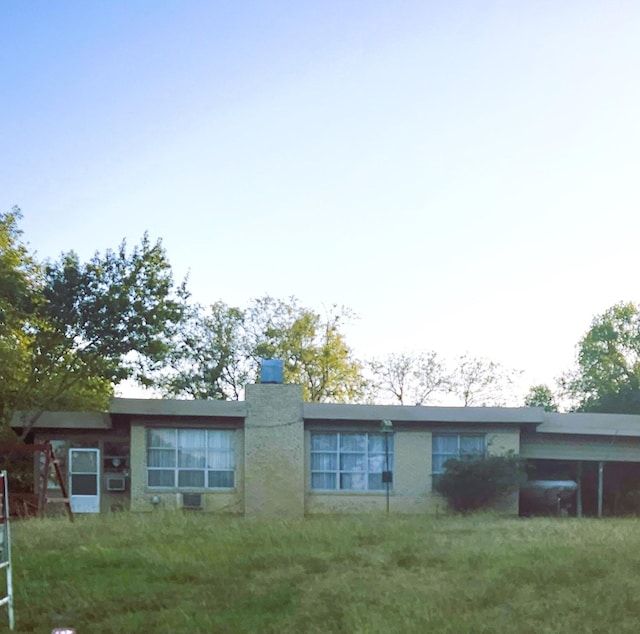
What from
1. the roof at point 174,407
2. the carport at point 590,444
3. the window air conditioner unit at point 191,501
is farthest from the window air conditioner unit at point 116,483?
the carport at point 590,444

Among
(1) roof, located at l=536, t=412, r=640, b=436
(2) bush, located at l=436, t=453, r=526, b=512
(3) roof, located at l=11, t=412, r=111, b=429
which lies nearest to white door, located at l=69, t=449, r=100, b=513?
(3) roof, located at l=11, t=412, r=111, b=429

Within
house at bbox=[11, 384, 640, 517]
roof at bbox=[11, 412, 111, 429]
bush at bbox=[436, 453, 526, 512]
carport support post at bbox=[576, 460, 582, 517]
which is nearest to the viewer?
bush at bbox=[436, 453, 526, 512]

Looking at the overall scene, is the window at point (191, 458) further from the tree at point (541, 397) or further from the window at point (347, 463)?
the tree at point (541, 397)

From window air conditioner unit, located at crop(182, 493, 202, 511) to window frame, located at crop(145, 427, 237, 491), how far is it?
19 cm

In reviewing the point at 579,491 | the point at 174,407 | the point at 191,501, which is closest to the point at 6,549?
the point at 174,407

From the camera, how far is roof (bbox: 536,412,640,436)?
91.7 ft

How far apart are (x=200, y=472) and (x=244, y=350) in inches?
943

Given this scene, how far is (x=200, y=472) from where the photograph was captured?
89.6ft

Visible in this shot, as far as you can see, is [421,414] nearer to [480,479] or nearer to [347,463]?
[480,479]

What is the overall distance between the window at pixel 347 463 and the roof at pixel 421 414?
846mm

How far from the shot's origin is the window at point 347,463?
2769cm

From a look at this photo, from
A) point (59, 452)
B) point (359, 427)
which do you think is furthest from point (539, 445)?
point (59, 452)

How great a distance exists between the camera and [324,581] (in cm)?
1198

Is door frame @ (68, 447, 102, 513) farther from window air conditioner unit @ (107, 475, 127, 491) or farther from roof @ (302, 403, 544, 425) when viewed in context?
roof @ (302, 403, 544, 425)
